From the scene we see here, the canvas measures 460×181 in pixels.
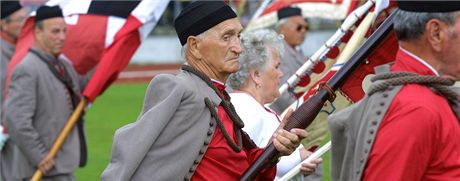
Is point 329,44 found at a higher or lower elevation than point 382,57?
lower

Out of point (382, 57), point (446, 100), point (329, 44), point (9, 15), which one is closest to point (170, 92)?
point (382, 57)

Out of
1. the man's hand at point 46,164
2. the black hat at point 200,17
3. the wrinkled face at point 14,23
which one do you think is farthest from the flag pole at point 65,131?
the black hat at point 200,17

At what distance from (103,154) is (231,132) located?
9.95 m

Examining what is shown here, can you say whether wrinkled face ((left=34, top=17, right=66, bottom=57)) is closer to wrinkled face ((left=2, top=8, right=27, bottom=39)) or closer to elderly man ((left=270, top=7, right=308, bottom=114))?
wrinkled face ((left=2, top=8, right=27, bottom=39))

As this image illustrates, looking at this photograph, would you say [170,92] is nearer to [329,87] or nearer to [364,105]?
[329,87]

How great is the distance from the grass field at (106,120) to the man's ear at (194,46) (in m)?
6.73

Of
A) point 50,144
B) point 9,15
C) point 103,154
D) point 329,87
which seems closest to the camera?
point 329,87

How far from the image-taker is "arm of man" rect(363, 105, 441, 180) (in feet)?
11.1

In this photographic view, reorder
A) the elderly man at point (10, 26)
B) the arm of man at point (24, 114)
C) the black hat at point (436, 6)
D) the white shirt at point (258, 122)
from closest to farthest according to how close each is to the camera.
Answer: the black hat at point (436, 6) < the white shirt at point (258, 122) < the arm of man at point (24, 114) < the elderly man at point (10, 26)

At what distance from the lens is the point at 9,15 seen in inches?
386

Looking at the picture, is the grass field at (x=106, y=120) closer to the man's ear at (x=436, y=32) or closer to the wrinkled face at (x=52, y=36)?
the wrinkled face at (x=52, y=36)

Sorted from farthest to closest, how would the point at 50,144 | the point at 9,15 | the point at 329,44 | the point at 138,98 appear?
the point at 138,98 < the point at 9,15 < the point at 50,144 < the point at 329,44

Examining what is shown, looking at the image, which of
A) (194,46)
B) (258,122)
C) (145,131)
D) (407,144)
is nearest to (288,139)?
(145,131)

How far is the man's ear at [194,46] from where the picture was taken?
468 cm
